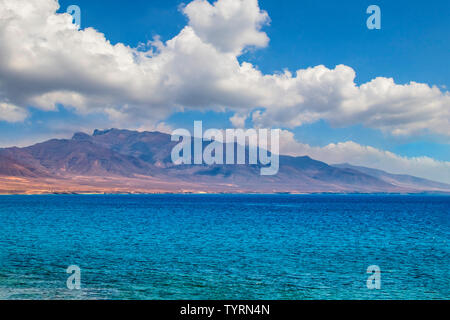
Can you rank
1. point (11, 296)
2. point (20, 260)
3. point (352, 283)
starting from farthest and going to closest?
point (20, 260), point (352, 283), point (11, 296)

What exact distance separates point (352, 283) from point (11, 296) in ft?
78.4

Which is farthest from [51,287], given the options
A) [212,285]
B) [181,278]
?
[212,285]

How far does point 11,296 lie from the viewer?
23.2 meters
